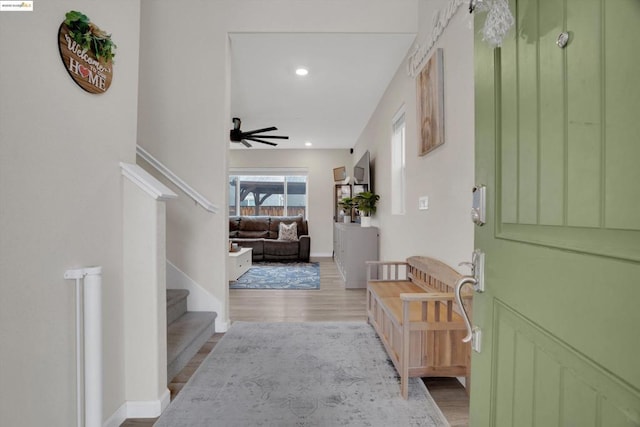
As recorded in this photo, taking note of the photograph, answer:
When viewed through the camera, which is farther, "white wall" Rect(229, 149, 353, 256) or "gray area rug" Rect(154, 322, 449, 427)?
"white wall" Rect(229, 149, 353, 256)

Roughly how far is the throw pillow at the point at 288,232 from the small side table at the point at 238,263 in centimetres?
146

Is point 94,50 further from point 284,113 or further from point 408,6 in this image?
point 284,113

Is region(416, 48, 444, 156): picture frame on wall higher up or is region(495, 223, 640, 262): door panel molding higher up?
region(416, 48, 444, 156): picture frame on wall

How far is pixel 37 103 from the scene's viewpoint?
1118 millimetres

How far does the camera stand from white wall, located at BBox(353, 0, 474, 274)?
5.98ft

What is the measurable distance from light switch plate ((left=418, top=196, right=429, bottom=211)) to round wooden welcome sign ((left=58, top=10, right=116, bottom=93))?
2212 mm

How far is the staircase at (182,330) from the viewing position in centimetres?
204

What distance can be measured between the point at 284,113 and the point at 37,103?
412cm

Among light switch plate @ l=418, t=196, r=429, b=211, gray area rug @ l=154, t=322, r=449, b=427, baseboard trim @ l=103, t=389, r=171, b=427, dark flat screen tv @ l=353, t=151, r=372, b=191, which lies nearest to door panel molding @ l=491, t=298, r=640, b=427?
gray area rug @ l=154, t=322, r=449, b=427

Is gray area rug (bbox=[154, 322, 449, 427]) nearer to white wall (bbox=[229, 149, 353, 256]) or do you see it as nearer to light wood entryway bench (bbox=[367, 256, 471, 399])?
light wood entryway bench (bbox=[367, 256, 471, 399])

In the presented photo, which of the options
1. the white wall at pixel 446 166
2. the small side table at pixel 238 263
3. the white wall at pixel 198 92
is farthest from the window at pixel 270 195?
the white wall at pixel 198 92

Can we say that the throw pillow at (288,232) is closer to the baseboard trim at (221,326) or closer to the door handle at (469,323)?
the baseboard trim at (221,326)

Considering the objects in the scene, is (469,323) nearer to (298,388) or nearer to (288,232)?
(298,388)

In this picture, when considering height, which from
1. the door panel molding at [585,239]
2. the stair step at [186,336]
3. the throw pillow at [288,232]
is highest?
the door panel molding at [585,239]
